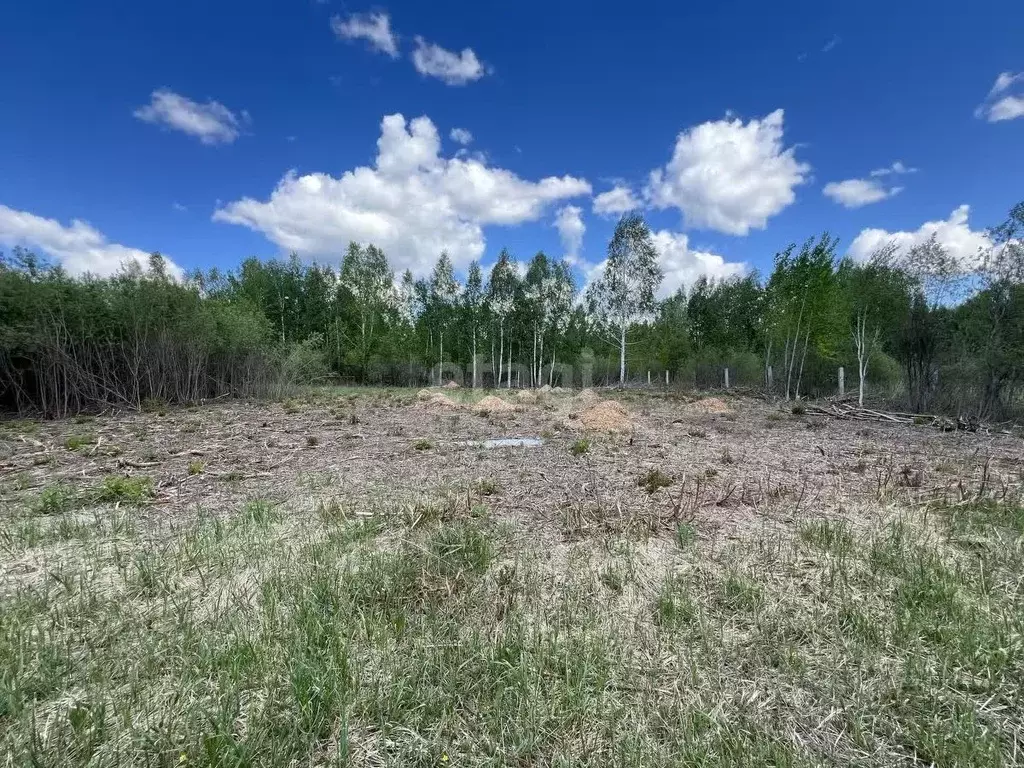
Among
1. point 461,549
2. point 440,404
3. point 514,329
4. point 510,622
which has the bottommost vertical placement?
point 510,622

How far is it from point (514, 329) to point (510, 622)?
100.0ft

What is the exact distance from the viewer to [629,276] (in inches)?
997

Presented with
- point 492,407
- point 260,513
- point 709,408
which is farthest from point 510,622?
point 709,408

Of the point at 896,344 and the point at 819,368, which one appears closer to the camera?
the point at 896,344

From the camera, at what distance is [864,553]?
10.0ft

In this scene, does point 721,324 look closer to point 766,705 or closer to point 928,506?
point 928,506

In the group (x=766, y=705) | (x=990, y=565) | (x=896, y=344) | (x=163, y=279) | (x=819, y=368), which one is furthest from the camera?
(x=819, y=368)

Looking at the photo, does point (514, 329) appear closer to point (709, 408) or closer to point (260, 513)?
point (709, 408)

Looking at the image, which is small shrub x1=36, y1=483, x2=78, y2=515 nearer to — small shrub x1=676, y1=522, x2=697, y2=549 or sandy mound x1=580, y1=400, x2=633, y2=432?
small shrub x1=676, y1=522, x2=697, y2=549

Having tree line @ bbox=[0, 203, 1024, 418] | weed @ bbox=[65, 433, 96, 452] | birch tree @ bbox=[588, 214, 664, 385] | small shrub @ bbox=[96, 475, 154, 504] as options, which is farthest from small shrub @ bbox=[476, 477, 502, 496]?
birch tree @ bbox=[588, 214, 664, 385]

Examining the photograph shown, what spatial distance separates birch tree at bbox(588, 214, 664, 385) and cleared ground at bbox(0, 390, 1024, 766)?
70.3 feet

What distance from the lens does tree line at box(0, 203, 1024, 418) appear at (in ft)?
40.6

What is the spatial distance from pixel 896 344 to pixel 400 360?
1223 inches

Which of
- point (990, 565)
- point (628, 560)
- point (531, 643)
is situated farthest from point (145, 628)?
point (990, 565)
